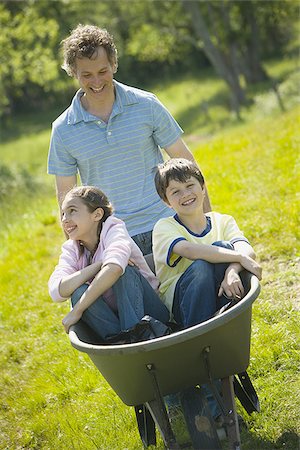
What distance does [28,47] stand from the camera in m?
18.0

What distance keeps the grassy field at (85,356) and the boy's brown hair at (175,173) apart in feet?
3.48

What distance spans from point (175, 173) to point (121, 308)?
0.66 meters

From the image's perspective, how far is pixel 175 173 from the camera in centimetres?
331

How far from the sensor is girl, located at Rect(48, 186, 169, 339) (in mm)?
3074

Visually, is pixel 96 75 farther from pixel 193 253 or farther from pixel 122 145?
pixel 193 253

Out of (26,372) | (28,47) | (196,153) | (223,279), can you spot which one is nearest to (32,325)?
(26,372)

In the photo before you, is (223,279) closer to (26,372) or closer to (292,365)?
(292,365)

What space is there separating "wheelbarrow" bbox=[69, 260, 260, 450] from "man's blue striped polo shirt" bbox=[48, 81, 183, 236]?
1.03 metres

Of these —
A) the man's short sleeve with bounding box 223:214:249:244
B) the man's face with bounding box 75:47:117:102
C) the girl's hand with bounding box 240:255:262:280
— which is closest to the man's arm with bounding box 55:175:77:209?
the man's face with bounding box 75:47:117:102

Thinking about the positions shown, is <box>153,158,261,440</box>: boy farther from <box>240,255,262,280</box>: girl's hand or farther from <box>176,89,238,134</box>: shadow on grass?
<box>176,89,238,134</box>: shadow on grass

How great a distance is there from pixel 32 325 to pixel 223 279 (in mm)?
2743

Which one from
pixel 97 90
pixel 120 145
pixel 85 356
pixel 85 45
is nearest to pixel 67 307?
pixel 85 356

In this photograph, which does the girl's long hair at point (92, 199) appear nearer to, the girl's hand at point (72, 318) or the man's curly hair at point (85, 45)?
the girl's hand at point (72, 318)

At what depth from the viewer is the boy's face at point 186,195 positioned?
3320mm
